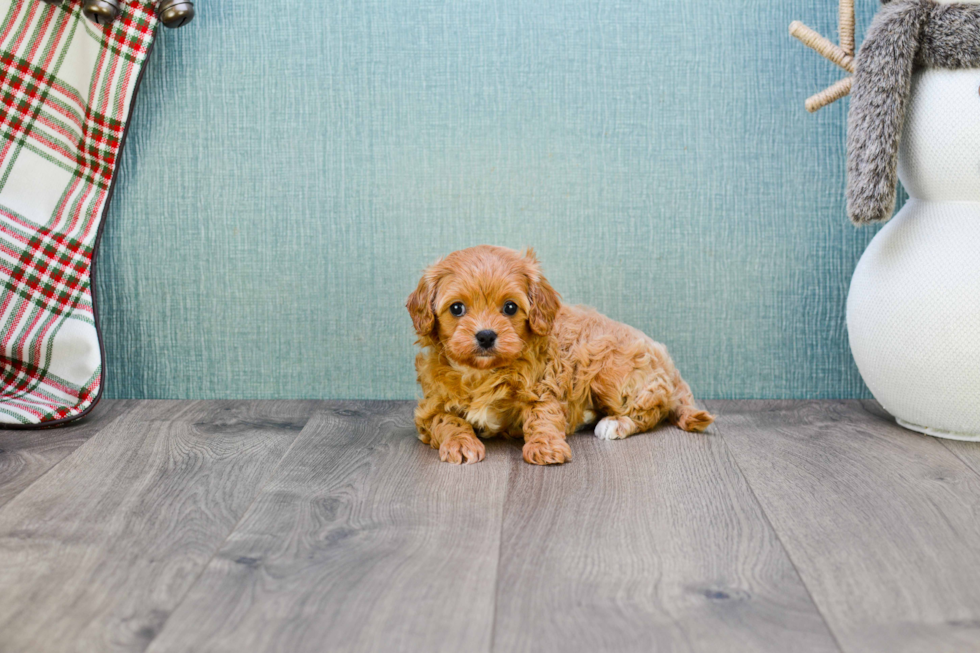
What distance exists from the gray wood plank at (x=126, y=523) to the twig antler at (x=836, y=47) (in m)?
1.41

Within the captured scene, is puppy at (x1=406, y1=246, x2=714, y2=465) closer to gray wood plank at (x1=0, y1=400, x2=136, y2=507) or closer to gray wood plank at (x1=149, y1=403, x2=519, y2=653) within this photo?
gray wood plank at (x1=149, y1=403, x2=519, y2=653)

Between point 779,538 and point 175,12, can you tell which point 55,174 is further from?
point 779,538

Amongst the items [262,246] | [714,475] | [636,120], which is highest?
[636,120]

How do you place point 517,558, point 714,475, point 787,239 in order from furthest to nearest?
point 787,239, point 714,475, point 517,558

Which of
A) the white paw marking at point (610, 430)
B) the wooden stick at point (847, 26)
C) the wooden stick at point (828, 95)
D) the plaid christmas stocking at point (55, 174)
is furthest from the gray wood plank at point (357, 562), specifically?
the wooden stick at point (847, 26)

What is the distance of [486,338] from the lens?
1.68 meters

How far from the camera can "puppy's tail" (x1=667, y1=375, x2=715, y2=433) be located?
193cm

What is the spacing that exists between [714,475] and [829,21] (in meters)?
1.22

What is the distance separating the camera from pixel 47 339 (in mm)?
2051

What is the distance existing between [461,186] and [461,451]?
0.76m

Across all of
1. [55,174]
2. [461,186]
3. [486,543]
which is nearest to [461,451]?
[486,543]

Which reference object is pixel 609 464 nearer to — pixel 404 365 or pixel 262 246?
pixel 404 365

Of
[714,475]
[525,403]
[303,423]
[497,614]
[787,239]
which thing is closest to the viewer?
[497,614]

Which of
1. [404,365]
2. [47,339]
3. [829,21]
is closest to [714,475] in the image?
[404,365]
